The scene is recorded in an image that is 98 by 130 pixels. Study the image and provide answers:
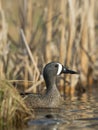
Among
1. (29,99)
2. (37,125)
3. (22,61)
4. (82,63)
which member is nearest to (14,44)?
(22,61)

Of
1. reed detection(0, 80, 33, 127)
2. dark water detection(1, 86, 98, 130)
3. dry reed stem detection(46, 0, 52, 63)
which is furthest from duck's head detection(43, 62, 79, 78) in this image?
reed detection(0, 80, 33, 127)

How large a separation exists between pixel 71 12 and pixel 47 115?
3.27 meters

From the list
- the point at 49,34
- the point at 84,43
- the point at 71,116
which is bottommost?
the point at 71,116

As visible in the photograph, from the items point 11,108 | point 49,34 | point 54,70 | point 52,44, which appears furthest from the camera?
point 52,44

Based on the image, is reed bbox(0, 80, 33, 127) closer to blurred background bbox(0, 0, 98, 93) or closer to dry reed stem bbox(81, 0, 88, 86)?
blurred background bbox(0, 0, 98, 93)

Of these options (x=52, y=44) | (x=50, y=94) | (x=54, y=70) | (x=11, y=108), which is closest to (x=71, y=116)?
(x=11, y=108)

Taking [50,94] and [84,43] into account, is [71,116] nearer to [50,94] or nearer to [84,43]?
[50,94]

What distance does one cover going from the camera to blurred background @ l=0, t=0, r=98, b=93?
459 inches

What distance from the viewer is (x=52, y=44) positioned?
12.8 metres

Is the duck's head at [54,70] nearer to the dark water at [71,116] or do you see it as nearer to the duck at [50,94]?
the duck at [50,94]

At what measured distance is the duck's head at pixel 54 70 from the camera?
35.6 ft

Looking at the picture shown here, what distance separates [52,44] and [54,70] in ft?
6.52

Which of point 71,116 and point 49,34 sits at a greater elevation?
point 49,34

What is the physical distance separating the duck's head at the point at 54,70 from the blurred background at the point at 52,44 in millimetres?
387
